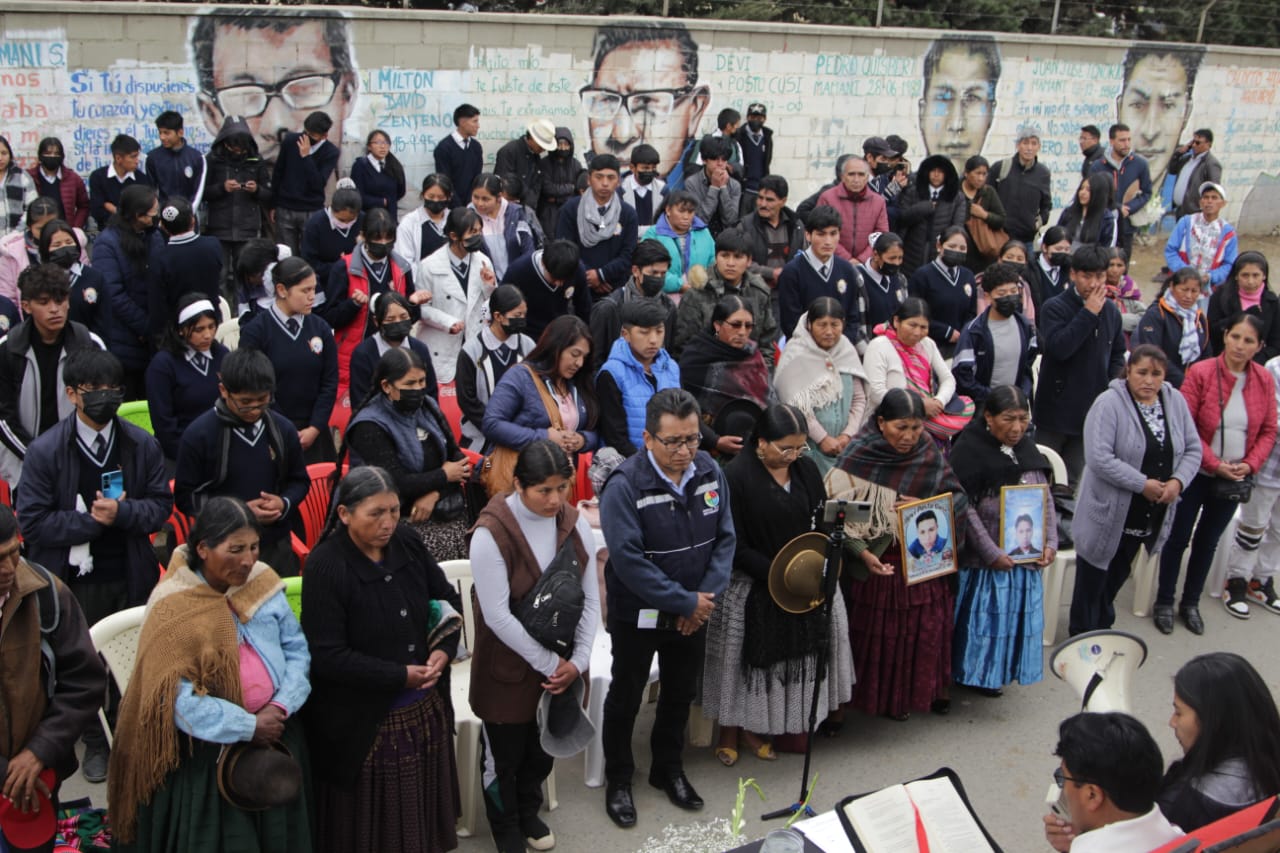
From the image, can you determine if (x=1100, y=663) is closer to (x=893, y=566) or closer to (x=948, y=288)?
(x=893, y=566)

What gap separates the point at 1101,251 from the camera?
742 centimetres

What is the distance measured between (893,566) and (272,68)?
25.3 feet

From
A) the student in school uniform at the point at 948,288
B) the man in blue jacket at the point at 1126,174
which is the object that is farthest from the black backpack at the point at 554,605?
the man in blue jacket at the point at 1126,174

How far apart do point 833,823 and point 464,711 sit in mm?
1769

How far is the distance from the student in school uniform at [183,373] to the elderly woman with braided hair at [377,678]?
2.12m

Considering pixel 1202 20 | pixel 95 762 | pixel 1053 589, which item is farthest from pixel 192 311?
pixel 1202 20

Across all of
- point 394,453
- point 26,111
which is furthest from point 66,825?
point 26,111

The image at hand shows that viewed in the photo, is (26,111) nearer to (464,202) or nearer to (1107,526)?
(464,202)

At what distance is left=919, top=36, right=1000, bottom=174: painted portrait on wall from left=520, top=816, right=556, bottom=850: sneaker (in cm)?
1234

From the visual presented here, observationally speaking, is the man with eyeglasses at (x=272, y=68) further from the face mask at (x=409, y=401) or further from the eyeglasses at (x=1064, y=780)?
the eyeglasses at (x=1064, y=780)

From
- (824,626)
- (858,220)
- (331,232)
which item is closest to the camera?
(824,626)

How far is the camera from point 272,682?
3.82 metres

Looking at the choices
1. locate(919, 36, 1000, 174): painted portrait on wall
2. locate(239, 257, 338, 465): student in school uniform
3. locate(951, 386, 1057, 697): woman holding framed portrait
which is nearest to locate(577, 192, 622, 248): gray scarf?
locate(239, 257, 338, 465): student in school uniform

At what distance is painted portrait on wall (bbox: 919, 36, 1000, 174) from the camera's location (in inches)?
599
